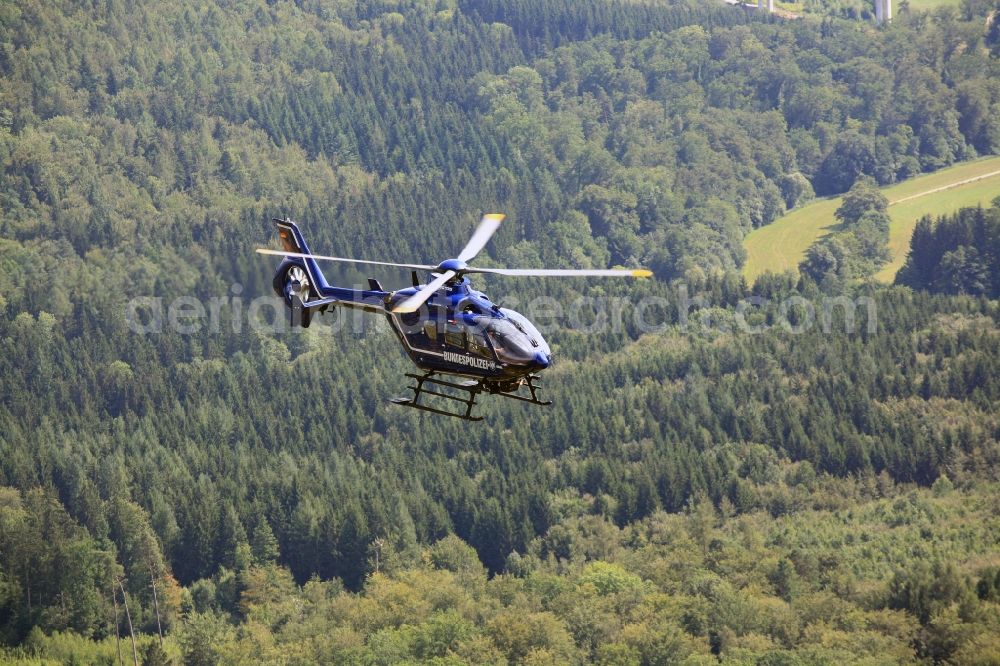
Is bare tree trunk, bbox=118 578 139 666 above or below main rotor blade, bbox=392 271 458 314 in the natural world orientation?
below

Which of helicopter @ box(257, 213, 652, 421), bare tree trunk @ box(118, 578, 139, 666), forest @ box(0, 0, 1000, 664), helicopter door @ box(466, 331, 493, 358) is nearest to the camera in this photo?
helicopter @ box(257, 213, 652, 421)

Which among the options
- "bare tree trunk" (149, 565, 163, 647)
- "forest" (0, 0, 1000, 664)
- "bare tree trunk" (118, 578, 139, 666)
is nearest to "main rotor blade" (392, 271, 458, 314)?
"forest" (0, 0, 1000, 664)

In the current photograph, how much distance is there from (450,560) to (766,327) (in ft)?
165

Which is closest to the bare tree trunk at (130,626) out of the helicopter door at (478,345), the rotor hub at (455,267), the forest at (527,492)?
the forest at (527,492)

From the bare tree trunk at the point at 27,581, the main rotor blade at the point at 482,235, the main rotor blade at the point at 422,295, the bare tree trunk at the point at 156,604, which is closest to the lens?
the main rotor blade at the point at 422,295

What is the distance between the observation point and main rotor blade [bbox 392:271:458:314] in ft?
155

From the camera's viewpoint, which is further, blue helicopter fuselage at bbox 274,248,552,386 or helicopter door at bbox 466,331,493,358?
helicopter door at bbox 466,331,493,358

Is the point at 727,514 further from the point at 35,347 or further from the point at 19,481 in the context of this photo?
the point at 35,347

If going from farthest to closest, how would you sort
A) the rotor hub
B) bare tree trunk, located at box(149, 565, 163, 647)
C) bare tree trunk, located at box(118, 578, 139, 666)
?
bare tree trunk, located at box(149, 565, 163, 647), bare tree trunk, located at box(118, 578, 139, 666), the rotor hub

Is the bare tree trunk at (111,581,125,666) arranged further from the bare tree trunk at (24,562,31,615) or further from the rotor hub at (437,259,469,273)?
the rotor hub at (437,259,469,273)

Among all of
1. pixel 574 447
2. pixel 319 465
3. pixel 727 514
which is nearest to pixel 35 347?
pixel 319 465

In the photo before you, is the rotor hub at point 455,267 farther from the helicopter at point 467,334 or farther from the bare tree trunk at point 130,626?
the bare tree trunk at point 130,626

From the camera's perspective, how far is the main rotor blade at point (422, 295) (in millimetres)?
47188

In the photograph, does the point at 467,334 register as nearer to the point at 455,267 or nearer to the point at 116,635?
the point at 455,267
